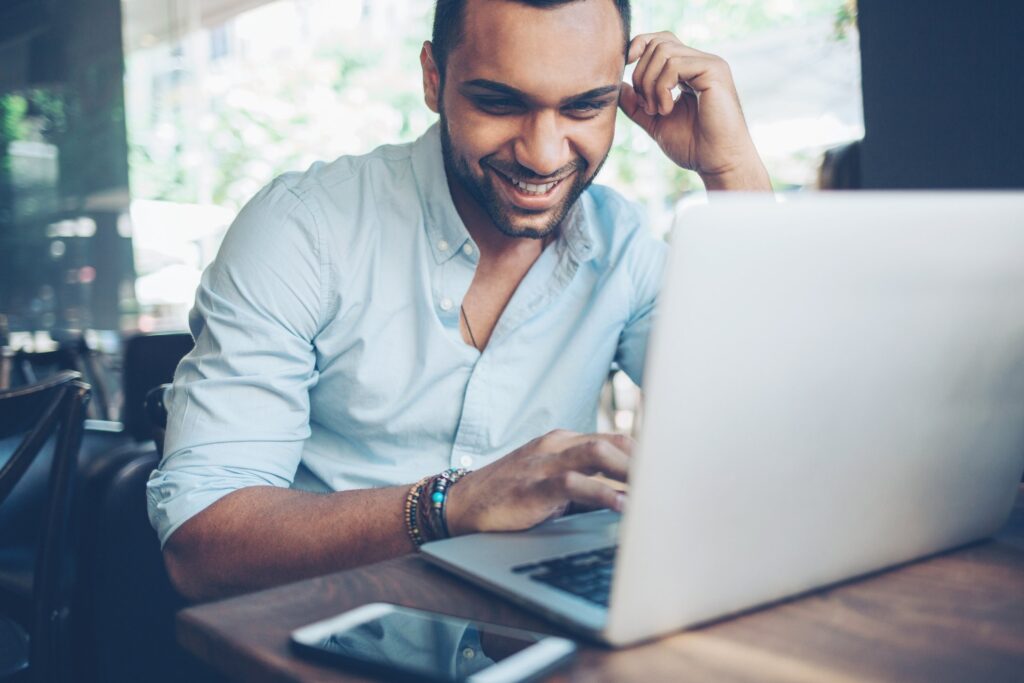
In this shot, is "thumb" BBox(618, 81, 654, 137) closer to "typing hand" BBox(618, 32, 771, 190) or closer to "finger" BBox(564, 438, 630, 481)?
"typing hand" BBox(618, 32, 771, 190)

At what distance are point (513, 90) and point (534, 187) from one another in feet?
0.51

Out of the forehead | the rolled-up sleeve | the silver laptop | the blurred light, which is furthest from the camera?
the blurred light

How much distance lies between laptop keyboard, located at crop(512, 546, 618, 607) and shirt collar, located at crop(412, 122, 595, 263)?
0.77m

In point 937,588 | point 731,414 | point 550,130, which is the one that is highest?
point 550,130

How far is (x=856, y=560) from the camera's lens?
699mm

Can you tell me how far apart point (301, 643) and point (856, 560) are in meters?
0.42

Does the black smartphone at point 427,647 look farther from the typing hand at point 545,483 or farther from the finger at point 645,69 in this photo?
the finger at point 645,69

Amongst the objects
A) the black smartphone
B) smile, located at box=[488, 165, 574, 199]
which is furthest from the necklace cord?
the black smartphone

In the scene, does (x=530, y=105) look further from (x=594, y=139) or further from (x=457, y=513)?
(x=457, y=513)

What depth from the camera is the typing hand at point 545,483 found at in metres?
0.79

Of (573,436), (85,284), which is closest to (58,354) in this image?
(85,284)

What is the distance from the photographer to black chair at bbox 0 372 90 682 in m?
1.40

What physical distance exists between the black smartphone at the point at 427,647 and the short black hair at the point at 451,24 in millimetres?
955

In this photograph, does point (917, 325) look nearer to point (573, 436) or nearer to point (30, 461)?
point (573, 436)
